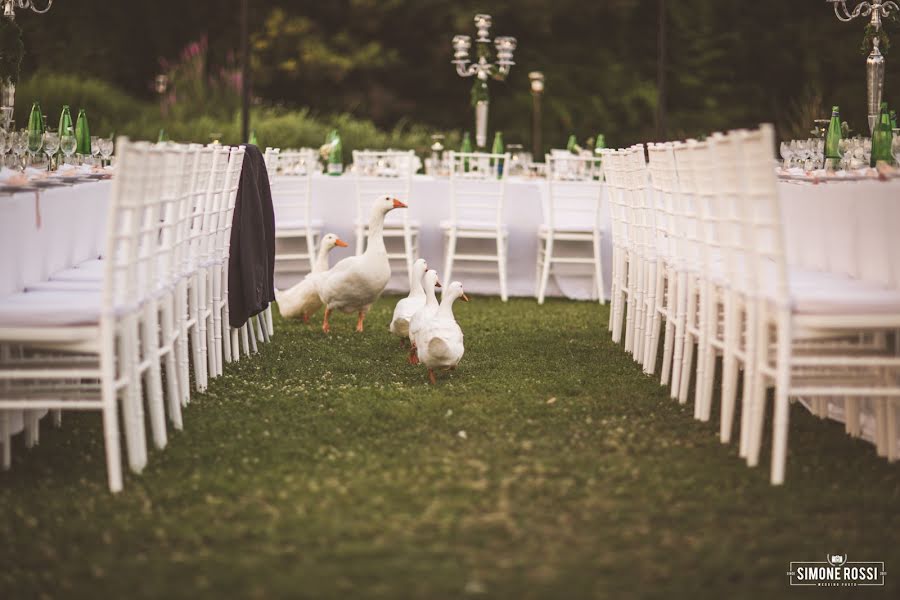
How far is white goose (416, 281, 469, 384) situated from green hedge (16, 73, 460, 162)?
8898 millimetres

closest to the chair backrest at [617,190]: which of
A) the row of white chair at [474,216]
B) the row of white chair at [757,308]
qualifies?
the row of white chair at [757,308]

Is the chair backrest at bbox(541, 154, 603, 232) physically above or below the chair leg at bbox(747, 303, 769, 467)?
above

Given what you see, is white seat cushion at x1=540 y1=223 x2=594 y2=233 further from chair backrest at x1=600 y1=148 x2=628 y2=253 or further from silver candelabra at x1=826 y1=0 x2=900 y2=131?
silver candelabra at x1=826 y1=0 x2=900 y2=131

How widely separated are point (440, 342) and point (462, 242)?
4.32 meters

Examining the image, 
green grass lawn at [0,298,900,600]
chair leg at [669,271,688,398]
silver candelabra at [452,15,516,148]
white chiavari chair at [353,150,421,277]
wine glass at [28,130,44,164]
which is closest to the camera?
green grass lawn at [0,298,900,600]

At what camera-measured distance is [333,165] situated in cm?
981

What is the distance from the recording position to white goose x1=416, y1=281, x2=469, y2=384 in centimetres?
554

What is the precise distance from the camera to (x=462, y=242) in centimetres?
980

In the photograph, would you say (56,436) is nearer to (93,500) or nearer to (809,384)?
(93,500)

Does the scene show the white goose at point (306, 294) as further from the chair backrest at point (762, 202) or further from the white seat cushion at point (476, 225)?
the chair backrest at point (762, 202)

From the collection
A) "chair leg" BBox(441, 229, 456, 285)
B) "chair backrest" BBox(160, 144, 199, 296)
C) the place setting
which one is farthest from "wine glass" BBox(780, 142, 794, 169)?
"chair backrest" BBox(160, 144, 199, 296)

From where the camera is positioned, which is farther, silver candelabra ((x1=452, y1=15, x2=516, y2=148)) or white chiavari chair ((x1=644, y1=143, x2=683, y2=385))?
silver candelabra ((x1=452, y1=15, x2=516, y2=148))

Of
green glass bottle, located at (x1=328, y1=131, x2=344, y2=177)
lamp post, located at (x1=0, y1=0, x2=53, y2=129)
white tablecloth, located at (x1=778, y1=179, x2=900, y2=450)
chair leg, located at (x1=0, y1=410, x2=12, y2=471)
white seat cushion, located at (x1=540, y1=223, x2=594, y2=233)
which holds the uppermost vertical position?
lamp post, located at (x1=0, y1=0, x2=53, y2=129)

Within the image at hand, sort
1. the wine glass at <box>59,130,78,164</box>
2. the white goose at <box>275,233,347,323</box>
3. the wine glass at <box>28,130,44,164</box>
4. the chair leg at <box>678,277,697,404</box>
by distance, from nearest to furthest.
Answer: the chair leg at <box>678,277,697,404</box> → the wine glass at <box>28,130,44,164</box> → the wine glass at <box>59,130,78,164</box> → the white goose at <box>275,233,347,323</box>
